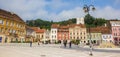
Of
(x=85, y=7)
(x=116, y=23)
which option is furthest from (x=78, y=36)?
(x=85, y=7)

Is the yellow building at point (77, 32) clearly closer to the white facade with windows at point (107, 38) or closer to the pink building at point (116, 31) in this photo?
the white facade with windows at point (107, 38)

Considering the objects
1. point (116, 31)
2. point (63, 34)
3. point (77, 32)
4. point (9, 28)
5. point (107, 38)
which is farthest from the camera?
point (63, 34)

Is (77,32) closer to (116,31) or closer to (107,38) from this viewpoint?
(107,38)

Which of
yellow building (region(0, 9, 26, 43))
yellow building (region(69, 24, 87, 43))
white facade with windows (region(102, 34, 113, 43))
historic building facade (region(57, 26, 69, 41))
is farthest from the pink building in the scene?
yellow building (region(0, 9, 26, 43))

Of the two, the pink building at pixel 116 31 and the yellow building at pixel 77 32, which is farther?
the yellow building at pixel 77 32

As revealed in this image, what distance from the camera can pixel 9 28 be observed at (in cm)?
6762

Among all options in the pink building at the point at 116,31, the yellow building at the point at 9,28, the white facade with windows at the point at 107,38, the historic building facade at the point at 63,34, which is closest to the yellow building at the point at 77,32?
the historic building facade at the point at 63,34

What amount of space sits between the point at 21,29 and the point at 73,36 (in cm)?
3177

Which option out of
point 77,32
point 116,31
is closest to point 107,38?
point 116,31

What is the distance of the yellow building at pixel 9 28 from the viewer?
6376 cm

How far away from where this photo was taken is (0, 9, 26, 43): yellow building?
63.8 metres

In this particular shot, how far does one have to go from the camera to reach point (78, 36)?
9681cm

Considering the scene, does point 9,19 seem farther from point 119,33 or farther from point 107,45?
point 119,33

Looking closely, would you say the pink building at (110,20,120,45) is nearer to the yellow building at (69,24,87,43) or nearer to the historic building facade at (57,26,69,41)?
the yellow building at (69,24,87,43)
